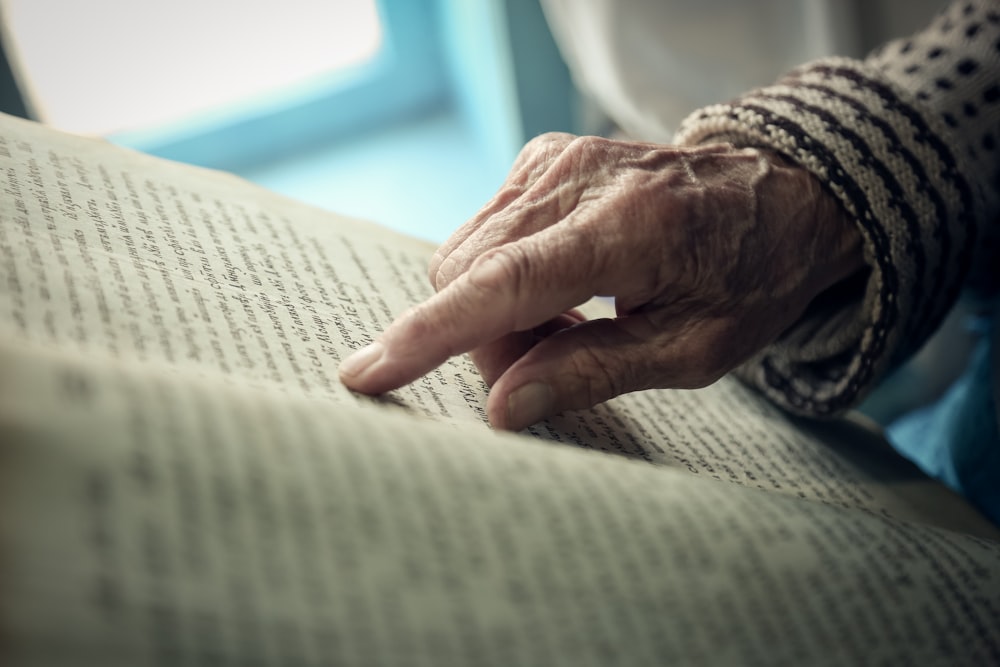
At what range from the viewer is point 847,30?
667mm

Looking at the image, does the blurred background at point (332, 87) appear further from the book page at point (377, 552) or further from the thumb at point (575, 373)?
the book page at point (377, 552)

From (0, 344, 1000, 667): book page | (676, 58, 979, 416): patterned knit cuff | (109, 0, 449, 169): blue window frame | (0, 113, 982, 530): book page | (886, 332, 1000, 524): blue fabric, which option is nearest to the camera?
(0, 344, 1000, 667): book page

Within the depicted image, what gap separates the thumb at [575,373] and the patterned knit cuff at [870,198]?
0.42 feet

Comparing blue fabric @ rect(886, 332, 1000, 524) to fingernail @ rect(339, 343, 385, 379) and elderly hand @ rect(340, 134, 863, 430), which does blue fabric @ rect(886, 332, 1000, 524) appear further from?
fingernail @ rect(339, 343, 385, 379)

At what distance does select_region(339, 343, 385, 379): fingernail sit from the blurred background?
492mm

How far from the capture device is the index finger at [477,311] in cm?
33

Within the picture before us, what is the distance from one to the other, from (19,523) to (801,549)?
0.24 m

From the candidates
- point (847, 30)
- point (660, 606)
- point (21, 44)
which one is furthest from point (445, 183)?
point (660, 606)

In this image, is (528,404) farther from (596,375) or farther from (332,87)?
(332,87)

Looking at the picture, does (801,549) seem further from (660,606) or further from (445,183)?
(445,183)

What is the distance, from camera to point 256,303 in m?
0.37

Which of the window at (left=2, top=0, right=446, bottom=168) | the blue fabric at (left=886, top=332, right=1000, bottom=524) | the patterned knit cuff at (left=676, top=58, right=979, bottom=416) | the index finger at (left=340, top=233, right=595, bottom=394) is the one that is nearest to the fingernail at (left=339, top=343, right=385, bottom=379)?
the index finger at (left=340, top=233, right=595, bottom=394)

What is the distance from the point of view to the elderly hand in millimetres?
342

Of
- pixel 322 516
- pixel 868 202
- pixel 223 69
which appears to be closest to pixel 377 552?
pixel 322 516
